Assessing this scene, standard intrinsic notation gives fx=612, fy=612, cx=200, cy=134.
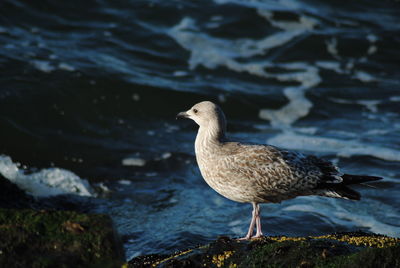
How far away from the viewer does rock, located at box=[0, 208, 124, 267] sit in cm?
361

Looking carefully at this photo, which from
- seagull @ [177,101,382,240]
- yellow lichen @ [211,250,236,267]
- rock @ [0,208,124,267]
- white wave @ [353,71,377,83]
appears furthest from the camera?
white wave @ [353,71,377,83]

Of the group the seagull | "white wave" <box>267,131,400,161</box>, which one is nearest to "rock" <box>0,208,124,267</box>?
the seagull

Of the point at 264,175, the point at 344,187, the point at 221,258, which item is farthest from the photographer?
the point at 344,187

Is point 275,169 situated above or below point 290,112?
above

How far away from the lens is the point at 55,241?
3.70 meters

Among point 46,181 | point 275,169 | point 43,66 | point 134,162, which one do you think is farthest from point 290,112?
point 275,169

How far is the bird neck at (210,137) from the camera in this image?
614 centimetres

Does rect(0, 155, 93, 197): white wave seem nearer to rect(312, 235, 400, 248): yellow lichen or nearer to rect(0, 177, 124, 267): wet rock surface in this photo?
rect(0, 177, 124, 267): wet rock surface

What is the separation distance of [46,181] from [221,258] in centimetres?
435

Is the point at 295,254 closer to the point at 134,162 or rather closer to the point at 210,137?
the point at 210,137

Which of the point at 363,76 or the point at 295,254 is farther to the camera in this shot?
the point at 363,76

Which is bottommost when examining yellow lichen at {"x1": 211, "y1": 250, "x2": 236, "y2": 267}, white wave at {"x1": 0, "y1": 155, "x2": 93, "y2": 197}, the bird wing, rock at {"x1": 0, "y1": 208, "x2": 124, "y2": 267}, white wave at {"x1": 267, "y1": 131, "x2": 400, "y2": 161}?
white wave at {"x1": 0, "y1": 155, "x2": 93, "y2": 197}

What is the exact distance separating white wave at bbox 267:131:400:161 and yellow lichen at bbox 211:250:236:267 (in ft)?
17.1

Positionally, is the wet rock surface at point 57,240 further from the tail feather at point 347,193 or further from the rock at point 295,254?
the tail feather at point 347,193
